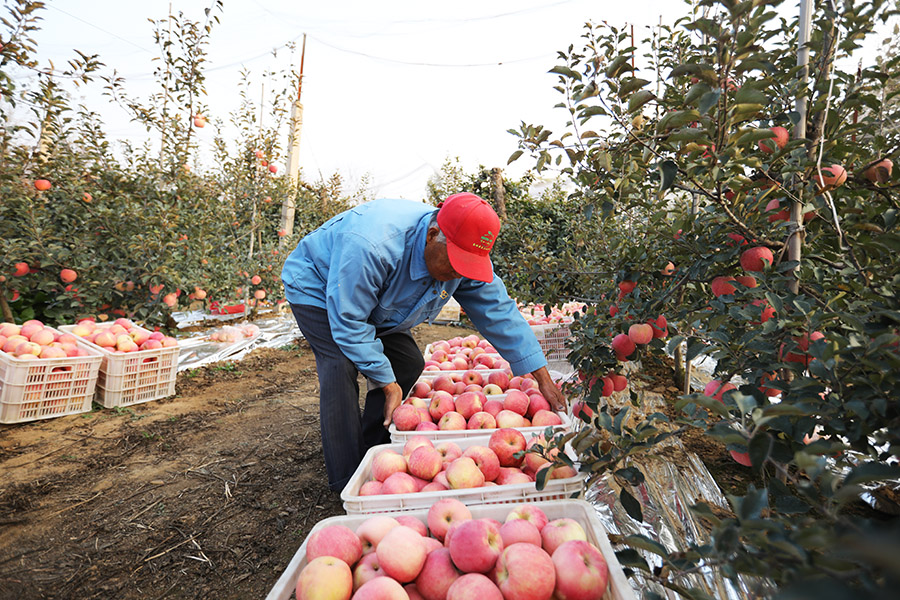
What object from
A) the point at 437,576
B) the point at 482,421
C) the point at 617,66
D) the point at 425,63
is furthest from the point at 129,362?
the point at 425,63

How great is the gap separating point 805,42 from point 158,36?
5943 millimetres

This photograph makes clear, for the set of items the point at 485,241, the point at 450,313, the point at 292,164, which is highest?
the point at 292,164

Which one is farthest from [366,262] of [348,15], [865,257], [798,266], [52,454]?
[348,15]

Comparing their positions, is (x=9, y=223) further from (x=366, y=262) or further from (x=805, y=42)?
(x=805, y=42)

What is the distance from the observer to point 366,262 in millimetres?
2160

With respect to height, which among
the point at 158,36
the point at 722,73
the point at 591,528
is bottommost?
the point at 591,528

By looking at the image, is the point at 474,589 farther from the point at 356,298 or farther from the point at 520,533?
the point at 356,298

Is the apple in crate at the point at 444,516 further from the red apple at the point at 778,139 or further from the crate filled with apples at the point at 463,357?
the crate filled with apples at the point at 463,357

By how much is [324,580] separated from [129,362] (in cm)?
355

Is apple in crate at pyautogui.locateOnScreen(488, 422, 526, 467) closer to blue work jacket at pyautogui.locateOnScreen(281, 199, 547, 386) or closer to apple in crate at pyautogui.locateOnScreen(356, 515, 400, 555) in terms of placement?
apple in crate at pyautogui.locateOnScreen(356, 515, 400, 555)

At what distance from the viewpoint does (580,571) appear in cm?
112

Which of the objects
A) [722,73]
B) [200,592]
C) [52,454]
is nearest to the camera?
[722,73]

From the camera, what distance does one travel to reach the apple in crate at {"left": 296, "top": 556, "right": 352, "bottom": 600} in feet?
3.67

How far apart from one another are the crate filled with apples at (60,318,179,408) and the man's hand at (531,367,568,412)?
3.27 meters
